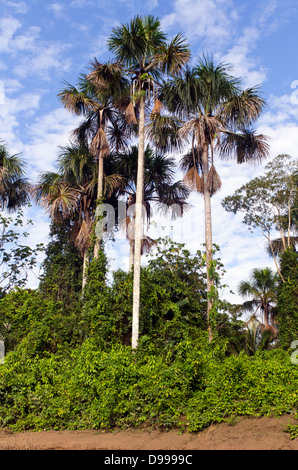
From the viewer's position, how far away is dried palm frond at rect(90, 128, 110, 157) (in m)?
17.4

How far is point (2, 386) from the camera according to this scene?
384 inches

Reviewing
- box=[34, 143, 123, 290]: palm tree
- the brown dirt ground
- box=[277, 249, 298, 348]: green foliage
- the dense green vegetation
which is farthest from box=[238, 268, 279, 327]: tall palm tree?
the brown dirt ground

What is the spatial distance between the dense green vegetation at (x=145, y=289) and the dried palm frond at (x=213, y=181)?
5 cm

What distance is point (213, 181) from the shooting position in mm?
14680

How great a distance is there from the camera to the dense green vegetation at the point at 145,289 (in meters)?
7.85

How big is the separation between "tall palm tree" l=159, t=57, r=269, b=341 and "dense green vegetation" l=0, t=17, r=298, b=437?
0.04 metres

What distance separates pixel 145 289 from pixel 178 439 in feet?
24.7

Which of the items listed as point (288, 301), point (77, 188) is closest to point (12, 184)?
point (77, 188)

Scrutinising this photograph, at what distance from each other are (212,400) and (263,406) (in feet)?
2.83

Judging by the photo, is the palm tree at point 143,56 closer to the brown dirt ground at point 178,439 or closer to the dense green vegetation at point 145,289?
the dense green vegetation at point 145,289

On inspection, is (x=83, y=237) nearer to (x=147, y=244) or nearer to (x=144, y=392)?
(x=147, y=244)

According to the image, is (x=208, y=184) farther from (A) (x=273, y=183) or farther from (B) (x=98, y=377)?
(A) (x=273, y=183)
